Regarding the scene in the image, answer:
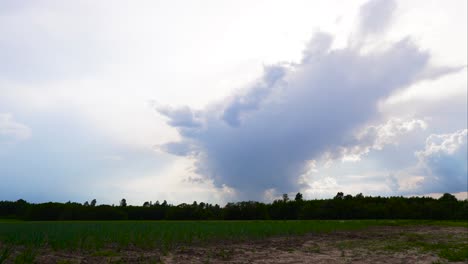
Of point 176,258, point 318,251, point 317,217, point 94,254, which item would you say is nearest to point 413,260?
point 318,251

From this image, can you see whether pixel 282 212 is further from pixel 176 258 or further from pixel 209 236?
pixel 176 258

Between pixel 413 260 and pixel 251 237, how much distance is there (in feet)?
49.9

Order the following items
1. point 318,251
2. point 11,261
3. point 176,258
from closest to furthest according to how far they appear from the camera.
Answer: point 11,261
point 176,258
point 318,251

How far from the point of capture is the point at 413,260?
61.5 feet

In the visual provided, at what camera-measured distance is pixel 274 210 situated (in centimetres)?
11762

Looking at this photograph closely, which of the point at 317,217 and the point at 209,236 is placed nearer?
the point at 209,236

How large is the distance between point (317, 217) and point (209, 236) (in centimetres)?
8293

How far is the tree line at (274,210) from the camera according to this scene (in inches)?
4026

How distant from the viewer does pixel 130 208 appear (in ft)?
400

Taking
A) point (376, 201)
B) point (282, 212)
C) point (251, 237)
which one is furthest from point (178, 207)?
point (251, 237)

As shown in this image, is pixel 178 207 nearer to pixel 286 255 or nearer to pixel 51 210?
pixel 51 210

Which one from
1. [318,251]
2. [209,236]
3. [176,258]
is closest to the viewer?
[176,258]

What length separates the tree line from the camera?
102m

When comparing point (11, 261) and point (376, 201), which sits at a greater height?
point (376, 201)
